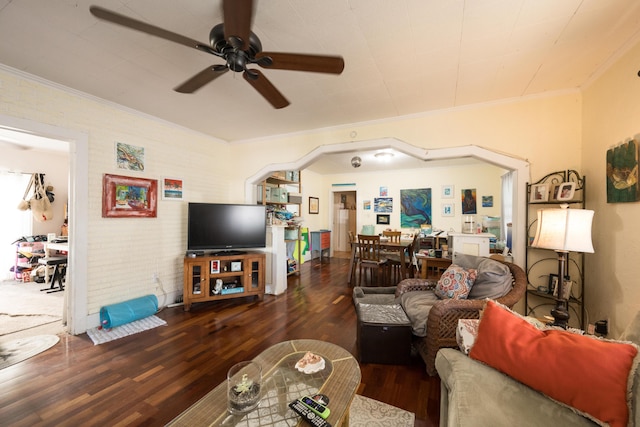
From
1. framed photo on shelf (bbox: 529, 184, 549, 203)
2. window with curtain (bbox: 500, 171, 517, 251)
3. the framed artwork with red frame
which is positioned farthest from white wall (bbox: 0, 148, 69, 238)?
window with curtain (bbox: 500, 171, 517, 251)

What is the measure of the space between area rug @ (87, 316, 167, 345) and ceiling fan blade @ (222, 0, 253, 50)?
9.64 ft

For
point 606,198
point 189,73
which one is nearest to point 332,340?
point 606,198

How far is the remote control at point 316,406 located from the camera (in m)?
1.03

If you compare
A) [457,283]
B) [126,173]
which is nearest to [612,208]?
[457,283]

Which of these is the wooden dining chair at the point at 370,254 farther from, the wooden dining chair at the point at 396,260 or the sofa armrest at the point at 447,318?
the sofa armrest at the point at 447,318

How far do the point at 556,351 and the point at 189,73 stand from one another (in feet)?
9.95

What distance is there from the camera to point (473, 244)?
332 cm

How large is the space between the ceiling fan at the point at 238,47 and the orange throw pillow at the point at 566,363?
5.53ft

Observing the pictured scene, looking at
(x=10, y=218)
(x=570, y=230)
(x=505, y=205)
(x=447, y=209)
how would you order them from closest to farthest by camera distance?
(x=570, y=230) < (x=10, y=218) < (x=505, y=205) < (x=447, y=209)

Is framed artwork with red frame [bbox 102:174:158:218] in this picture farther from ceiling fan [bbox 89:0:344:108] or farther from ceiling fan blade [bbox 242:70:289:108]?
ceiling fan blade [bbox 242:70:289:108]

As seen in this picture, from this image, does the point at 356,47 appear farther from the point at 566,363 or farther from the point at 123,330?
the point at 123,330

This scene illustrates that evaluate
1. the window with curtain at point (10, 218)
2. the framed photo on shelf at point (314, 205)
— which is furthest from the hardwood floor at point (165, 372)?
the framed photo on shelf at point (314, 205)

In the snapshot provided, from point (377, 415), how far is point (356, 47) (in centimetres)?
251

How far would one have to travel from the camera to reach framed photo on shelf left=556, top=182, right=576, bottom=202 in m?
2.18
